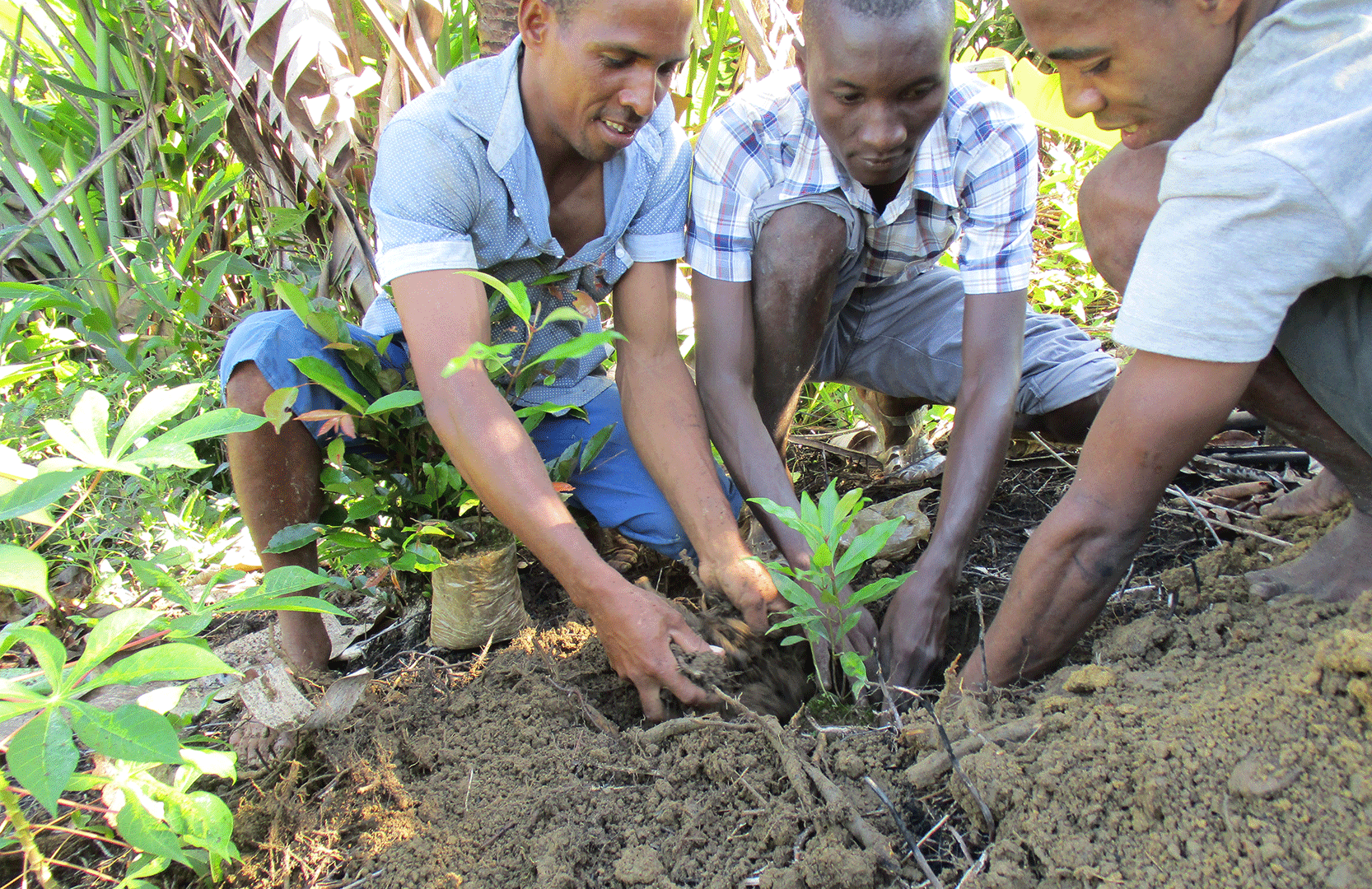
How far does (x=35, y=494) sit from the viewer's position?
104 cm

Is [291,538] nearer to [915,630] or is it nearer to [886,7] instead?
[915,630]

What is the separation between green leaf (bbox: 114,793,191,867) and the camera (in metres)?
1.03

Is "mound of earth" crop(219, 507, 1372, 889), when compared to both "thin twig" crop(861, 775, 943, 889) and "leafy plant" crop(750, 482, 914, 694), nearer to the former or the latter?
"thin twig" crop(861, 775, 943, 889)

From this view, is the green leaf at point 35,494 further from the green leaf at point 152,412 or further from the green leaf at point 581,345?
the green leaf at point 581,345

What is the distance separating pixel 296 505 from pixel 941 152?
1668 mm

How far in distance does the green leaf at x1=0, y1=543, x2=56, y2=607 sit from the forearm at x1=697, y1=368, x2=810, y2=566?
50.3 inches

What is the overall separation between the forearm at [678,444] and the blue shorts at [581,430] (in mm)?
104

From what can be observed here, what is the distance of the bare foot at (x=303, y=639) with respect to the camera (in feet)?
6.06

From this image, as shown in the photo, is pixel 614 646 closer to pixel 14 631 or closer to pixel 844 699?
pixel 844 699

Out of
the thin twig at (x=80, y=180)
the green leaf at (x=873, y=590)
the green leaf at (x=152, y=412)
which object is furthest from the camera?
the thin twig at (x=80, y=180)

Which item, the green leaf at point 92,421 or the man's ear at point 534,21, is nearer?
the green leaf at point 92,421

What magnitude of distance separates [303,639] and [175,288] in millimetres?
1734

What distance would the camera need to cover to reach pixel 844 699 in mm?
1640

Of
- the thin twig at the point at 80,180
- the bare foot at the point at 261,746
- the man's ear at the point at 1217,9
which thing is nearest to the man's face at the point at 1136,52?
the man's ear at the point at 1217,9
